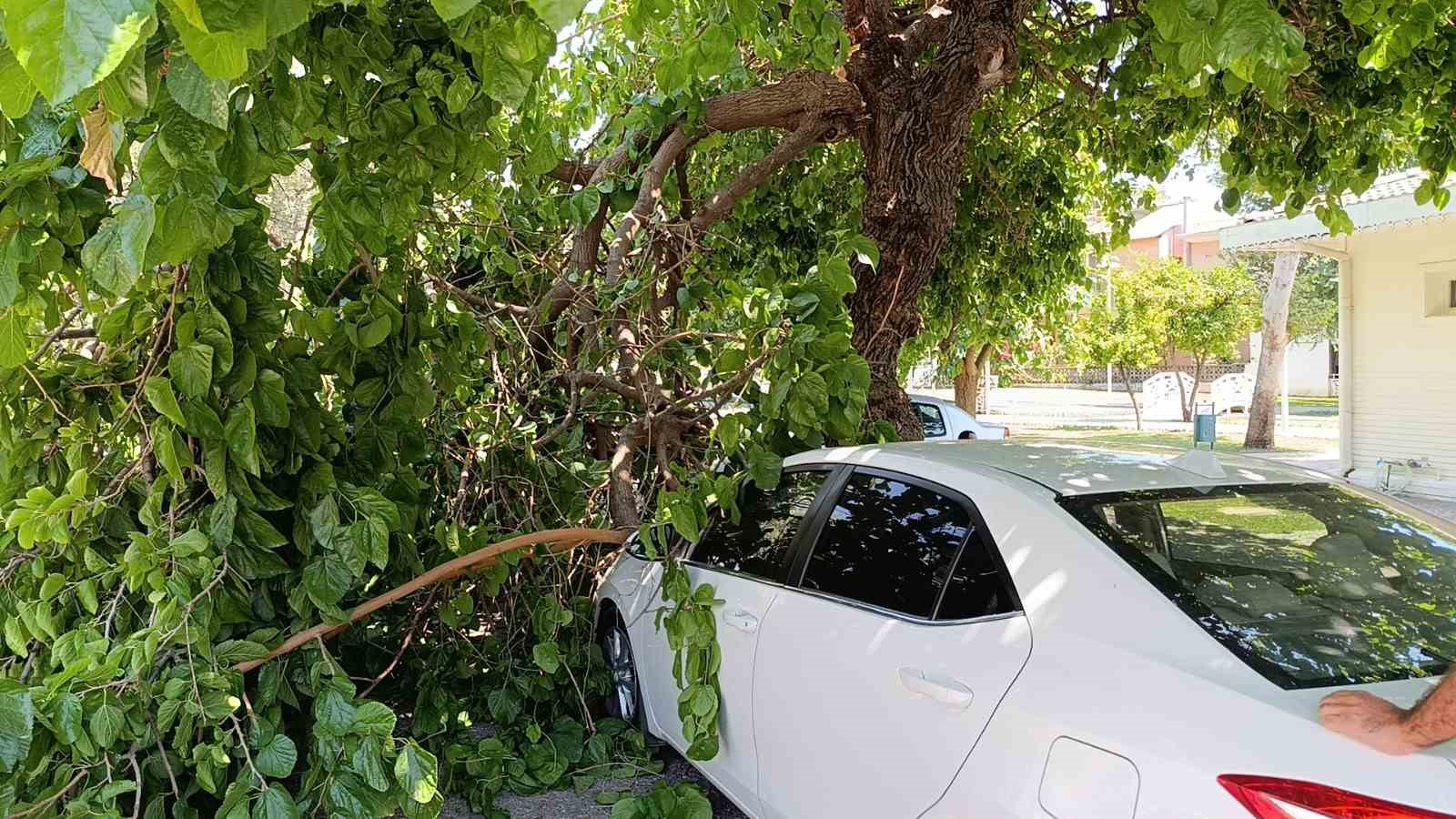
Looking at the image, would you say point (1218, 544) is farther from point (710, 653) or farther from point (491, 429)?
point (491, 429)

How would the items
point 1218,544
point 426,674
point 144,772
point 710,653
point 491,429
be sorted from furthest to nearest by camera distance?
point 491,429 < point 426,674 < point 710,653 < point 144,772 < point 1218,544

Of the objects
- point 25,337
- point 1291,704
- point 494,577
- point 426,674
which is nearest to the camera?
point 1291,704

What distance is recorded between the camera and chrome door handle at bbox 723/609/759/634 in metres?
3.55

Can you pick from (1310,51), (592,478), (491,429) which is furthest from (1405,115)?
(491,429)

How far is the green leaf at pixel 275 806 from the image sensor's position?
308 cm

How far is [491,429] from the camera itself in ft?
18.0

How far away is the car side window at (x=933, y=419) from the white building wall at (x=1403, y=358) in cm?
518

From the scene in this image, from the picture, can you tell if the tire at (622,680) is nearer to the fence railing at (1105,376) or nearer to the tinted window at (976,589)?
the tinted window at (976,589)

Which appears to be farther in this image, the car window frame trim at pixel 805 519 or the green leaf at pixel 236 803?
the car window frame trim at pixel 805 519

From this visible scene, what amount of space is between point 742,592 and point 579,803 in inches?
48.0

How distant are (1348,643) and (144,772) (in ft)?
11.3

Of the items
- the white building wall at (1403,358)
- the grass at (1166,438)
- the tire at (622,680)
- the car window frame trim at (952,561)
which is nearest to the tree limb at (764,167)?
the tire at (622,680)

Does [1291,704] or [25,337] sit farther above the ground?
[25,337]

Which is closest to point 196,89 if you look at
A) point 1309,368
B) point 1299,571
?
point 1299,571
